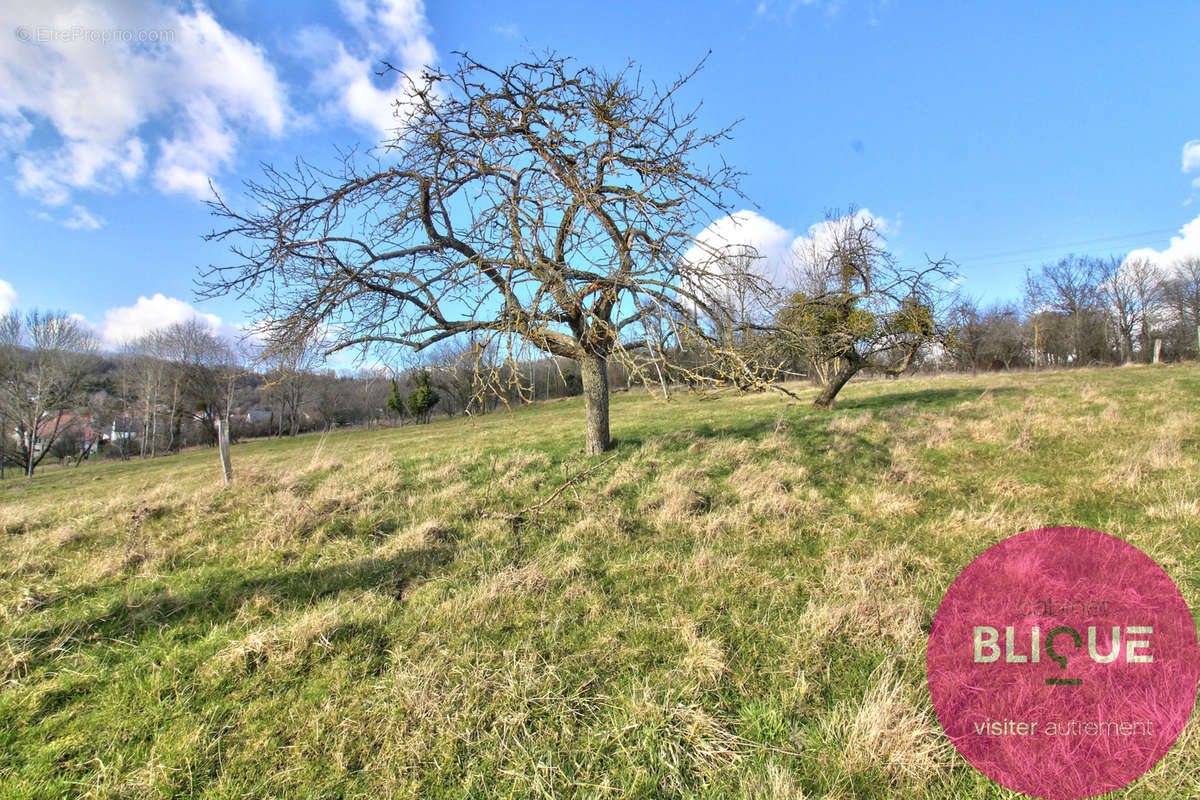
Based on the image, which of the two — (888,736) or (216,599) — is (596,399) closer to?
(216,599)

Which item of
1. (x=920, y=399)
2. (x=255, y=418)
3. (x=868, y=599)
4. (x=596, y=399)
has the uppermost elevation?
(x=596, y=399)

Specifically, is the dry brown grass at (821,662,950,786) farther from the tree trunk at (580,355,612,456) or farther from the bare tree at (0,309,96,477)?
the bare tree at (0,309,96,477)

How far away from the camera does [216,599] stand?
434 centimetres

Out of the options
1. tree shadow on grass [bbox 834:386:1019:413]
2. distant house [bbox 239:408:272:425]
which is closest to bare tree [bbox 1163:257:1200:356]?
tree shadow on grass [bbox 834:386:1019:413]

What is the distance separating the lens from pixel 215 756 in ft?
8.37

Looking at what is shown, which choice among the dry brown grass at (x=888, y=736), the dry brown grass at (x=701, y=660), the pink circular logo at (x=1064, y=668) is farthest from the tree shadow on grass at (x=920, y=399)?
the dry brown grass at (x=888, y=736)

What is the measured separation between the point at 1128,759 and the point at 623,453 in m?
6.91

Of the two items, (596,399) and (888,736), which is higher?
(596,399)

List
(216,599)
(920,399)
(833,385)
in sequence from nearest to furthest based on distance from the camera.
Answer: (216,599) < (833,385) < (920,399)

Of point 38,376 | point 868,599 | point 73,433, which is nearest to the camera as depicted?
point 868,599

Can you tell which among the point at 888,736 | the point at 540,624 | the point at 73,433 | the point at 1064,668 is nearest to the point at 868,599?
the point at 1064,668

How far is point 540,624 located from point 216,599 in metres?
3.30

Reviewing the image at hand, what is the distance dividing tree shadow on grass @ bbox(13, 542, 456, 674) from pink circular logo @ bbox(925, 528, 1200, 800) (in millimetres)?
4384

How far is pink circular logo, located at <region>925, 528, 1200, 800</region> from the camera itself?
2219 millimetres
